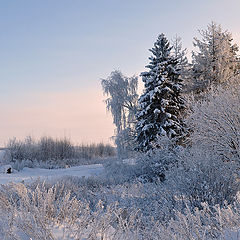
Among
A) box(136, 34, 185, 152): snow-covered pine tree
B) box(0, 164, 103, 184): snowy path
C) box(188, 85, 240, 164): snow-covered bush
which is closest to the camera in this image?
box(188, 85, 240, 164): snow-covered bush

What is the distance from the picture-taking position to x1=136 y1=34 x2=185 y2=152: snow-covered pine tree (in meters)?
19.6

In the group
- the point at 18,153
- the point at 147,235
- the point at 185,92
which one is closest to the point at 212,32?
the point at 185,92

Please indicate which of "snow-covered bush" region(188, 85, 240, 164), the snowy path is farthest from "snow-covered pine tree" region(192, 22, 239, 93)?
the snowy path

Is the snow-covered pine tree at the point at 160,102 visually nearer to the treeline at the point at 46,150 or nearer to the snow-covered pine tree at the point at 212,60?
the snow-covered pine tree at the point at 212,60

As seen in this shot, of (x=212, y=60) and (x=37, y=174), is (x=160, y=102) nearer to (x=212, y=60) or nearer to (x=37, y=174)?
(x=212, y=60)

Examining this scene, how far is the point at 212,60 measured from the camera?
23.0 m

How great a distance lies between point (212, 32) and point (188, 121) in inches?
496

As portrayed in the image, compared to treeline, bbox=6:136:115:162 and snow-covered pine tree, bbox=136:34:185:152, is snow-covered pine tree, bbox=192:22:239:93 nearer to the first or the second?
snow-covered pine tree, bbox=136:34:185:152

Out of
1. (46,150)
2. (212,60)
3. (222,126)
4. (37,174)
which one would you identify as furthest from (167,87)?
(46,150)

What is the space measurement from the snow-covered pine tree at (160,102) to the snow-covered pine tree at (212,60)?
9.56ft

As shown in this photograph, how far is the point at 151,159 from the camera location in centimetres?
1500

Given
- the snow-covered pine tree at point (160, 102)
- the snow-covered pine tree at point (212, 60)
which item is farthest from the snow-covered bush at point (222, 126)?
the snow-covered pine tree at point (212, 60)

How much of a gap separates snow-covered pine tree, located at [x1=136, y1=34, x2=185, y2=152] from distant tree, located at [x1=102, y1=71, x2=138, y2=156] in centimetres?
458

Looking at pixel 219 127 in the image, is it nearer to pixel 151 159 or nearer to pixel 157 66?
pixel 151 159
